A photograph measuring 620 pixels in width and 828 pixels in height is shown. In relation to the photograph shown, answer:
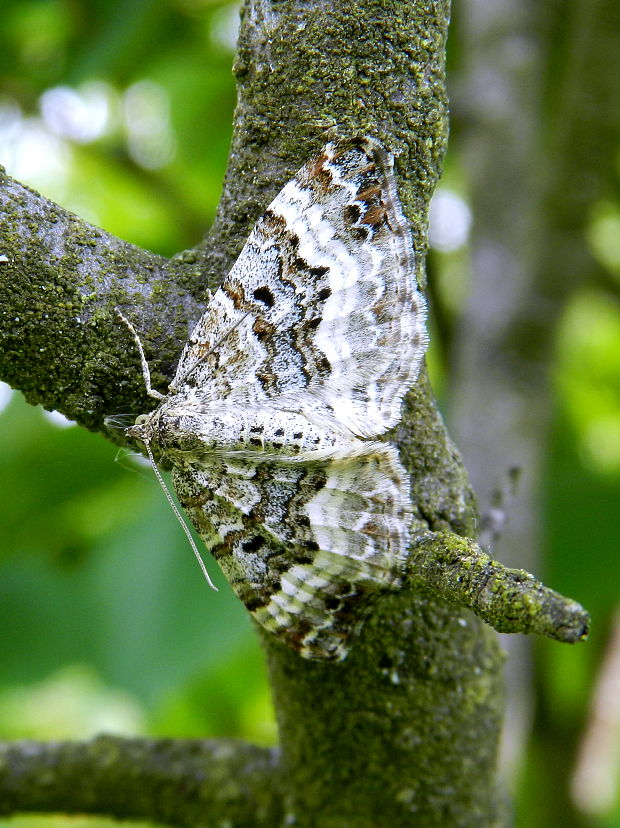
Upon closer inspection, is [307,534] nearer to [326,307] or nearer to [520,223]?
[326,307]

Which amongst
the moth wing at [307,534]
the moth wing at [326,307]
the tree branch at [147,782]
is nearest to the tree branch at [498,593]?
the moth wing at [307,534]

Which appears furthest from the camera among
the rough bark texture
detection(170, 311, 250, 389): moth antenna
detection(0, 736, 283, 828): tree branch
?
the rough bark texture

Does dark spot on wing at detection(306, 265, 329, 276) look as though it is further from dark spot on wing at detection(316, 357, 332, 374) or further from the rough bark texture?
the rough bark texture

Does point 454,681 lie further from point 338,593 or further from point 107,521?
point 107,521

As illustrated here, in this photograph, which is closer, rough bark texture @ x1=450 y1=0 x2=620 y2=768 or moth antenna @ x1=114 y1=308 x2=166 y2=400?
moth antenna @ x1=114 y1=308 x2=166 y2=400

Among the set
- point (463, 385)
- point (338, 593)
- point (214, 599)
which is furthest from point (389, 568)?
point (463, 385)

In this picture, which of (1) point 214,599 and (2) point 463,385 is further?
(2) point 463,385

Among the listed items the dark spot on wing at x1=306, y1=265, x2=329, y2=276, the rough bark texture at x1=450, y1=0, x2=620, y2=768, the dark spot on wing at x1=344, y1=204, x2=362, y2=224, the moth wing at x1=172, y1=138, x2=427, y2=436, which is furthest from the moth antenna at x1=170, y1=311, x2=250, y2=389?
the rough bark texture at x1=450, y1=0, x2=620, y2=768

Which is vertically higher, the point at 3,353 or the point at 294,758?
the point at 3,353
